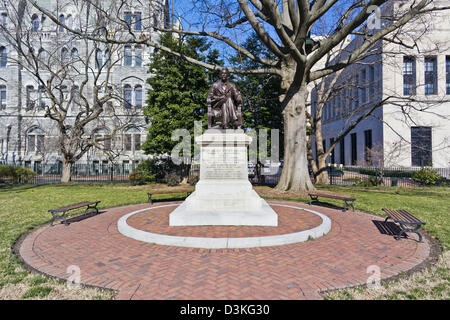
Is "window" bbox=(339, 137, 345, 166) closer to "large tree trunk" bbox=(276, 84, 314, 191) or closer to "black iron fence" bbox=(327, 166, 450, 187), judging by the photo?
"black iron fence" bbox=(327, 166, 450, 187)

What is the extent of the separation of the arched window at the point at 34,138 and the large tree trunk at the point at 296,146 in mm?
33418

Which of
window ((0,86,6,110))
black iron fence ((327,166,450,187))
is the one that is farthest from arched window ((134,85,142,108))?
black iron fence ((327,166,450,187))

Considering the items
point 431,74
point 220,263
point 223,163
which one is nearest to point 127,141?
point 223,163

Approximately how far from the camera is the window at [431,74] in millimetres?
29359

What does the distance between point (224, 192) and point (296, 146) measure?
8.45 meters

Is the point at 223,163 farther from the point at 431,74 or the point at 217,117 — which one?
the point at 431,74

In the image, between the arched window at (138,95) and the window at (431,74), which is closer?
the window at (431,74)

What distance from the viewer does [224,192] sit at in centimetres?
739

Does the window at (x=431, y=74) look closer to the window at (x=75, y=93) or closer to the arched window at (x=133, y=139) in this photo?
the arched window at (x=133, y=139)

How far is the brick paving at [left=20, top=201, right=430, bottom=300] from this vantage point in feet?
12.0

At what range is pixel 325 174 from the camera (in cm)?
2023

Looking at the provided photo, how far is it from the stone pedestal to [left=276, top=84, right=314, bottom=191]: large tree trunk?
23.7 feet

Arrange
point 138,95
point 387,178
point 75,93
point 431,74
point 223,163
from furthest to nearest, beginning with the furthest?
point 138,95
point 75,93
point 431,74
point 387,178
point 223,163

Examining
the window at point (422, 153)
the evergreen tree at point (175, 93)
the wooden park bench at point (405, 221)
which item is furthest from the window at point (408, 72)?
the wooden park bench at point (405, 221)
